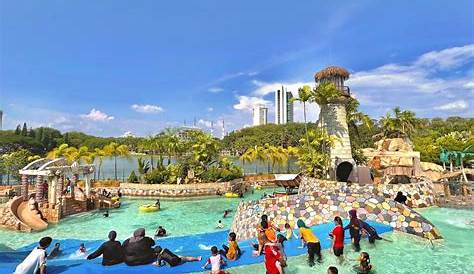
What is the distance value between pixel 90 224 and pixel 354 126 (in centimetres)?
3050

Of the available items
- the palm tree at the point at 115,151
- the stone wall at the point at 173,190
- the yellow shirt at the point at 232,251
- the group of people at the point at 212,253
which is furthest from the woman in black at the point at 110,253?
the palm tree at the point at 115,151

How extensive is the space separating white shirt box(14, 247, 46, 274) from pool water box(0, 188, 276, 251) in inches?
423

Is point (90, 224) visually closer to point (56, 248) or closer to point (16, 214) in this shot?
point (16, 214)

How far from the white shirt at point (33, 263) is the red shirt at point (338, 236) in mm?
8079

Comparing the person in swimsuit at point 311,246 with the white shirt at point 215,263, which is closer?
the white shirt at point 215,263

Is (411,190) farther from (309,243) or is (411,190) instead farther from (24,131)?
(24,131)

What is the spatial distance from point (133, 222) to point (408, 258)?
1774 cm

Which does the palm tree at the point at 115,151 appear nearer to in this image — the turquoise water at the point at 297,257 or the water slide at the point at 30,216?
the turquoise water at the point at 297,257

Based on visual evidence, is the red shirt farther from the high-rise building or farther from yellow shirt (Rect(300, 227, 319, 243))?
the high-rise building

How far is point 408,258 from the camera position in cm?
1095

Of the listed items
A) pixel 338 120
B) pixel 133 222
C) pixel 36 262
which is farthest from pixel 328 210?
pixel 338 120

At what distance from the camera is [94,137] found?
13550cm

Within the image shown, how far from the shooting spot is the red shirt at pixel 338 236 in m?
10.3

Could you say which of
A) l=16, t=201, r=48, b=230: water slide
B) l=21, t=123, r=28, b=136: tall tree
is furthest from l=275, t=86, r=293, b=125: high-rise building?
l=16, t=201, r=48, b=230: water slide
